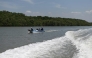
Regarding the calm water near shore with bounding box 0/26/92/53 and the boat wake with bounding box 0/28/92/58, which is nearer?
the boat wake with bounding box 0/28/92/58

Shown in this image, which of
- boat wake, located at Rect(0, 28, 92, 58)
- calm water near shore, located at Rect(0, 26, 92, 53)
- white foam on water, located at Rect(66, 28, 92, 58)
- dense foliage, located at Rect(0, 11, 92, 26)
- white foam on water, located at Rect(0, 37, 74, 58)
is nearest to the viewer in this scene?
white foam on water, located at Rect(0, 37, 74, 58)

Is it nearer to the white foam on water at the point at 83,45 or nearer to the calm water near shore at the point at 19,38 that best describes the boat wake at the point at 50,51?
the white foam on water at the point at 83,45

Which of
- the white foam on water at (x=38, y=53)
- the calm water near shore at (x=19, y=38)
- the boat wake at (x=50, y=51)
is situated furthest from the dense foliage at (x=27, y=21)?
the white foam on water at (x=38, y=53)

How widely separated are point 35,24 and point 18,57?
106 meters

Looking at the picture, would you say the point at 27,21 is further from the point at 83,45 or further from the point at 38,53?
the point at 38,53

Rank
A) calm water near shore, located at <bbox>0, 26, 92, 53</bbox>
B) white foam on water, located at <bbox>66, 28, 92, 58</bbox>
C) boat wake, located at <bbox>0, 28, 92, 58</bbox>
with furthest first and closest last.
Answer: calm water near shore, located at <bbox>0, 26, 92, 53</bbox>, white foam on water, located at <bbox>66, 28, 92, 58</bbox>, boat wake, located at <bbox>0, 28, 92, 58</bbox>

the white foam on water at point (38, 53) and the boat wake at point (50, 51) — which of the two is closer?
the white foam on water at point (38, 53)

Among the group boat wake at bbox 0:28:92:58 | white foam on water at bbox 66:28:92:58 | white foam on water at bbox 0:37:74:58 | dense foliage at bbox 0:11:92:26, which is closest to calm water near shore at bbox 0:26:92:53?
boat wake at bbox 0:28:92:58

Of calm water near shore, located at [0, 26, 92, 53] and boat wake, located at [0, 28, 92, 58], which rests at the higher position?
boat wake, located at [0, 28, 92, 58]

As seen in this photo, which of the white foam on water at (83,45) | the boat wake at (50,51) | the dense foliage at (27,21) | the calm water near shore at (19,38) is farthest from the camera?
the dense foliage at (27,21)

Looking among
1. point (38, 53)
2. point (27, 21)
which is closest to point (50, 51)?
point (38, 53)

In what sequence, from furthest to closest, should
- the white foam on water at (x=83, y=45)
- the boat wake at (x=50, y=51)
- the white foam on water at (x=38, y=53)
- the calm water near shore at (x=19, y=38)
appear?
the calm water near shore at (x=19, y=38)
the white foam on water at (x=83, y=45)
the boat wake at (x=50, y=51)
the white foam on water at (x=38, y=53)

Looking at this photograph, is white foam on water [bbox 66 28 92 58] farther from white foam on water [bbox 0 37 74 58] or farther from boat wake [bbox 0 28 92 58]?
white foam on water [bbox 0 37 74 58]

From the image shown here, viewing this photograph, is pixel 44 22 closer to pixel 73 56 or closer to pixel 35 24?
pixel 35 24
